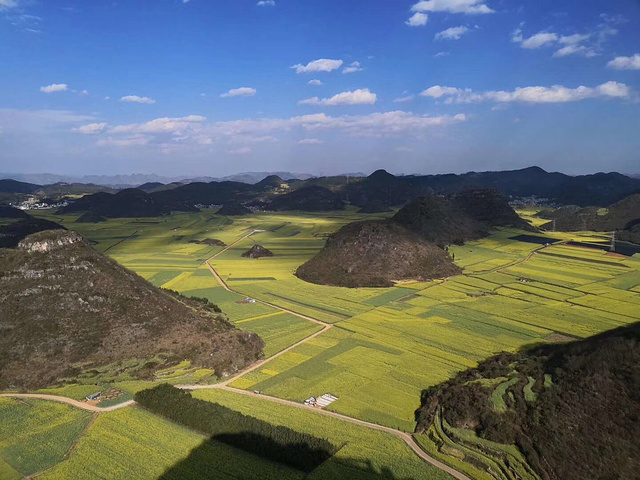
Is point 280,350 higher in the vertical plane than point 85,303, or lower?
lower

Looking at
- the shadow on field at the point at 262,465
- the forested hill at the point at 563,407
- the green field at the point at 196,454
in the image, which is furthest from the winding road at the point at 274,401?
the shadow on field at the point at 262,465

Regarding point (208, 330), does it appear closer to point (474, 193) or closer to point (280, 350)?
point (280, 350)

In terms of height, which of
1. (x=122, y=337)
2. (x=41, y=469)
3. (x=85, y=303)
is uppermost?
(x=85, y=303)

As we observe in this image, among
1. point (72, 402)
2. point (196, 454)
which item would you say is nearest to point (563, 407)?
point (196, 454)

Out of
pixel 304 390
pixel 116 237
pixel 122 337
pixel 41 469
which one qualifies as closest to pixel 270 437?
pixel 304 390

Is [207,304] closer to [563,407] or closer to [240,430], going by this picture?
[240,430]

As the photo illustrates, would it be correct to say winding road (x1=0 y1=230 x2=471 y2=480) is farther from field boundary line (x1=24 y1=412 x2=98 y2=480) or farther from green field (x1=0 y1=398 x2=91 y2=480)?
field boundary line (x1=24 y1=412 x2=98 y2=480)
